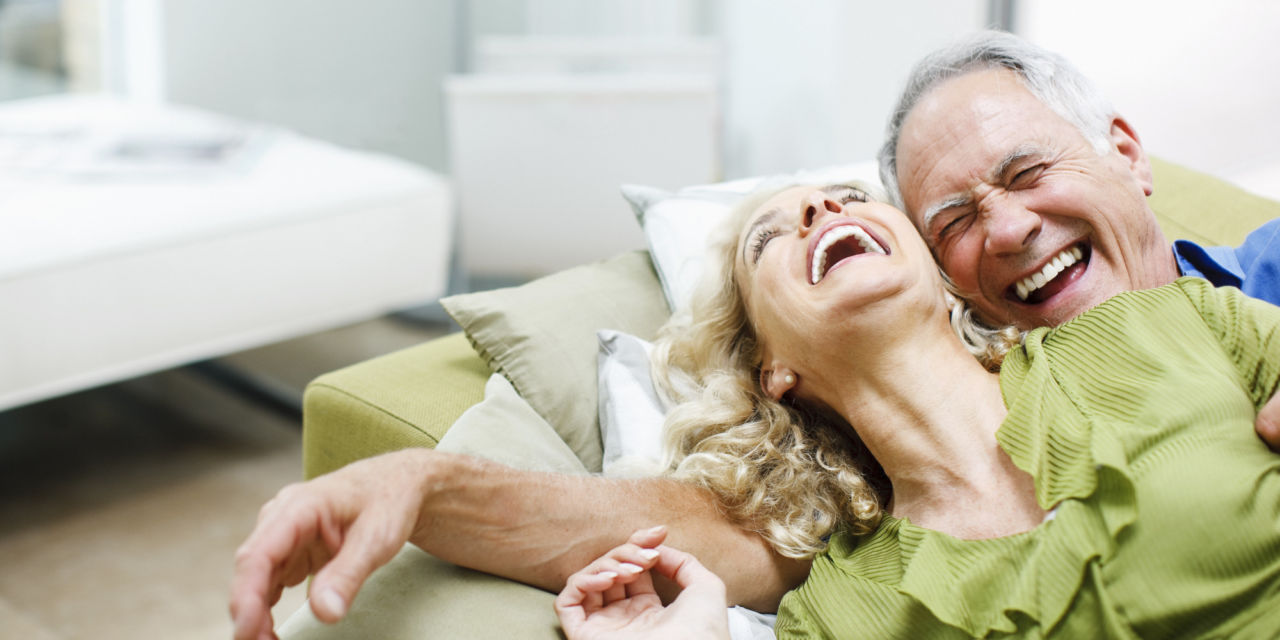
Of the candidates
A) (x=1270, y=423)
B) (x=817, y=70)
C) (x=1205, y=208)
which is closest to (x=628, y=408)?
(x=1270, y=423)

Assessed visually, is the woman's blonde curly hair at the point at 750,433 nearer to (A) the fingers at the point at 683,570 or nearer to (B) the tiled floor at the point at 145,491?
(A) the fingers at the point at 683,570

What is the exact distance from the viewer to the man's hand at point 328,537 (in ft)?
3.40

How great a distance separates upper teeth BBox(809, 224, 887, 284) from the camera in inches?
57.4

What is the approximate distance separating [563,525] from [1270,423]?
793mm

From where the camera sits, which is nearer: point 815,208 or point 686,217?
point 815,208

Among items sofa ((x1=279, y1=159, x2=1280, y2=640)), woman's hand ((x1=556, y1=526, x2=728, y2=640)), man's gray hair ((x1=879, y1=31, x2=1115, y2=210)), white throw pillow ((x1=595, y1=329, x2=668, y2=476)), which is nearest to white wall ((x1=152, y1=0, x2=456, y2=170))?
sofa ((x1=279, y1=159, x2=1280, y2=640))

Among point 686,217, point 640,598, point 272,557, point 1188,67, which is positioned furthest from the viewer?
point 1188,67

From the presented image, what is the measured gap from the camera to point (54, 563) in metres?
2.58

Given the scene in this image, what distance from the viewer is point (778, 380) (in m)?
1.56

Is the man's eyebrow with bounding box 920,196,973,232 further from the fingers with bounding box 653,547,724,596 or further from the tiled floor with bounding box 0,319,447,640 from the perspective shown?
the tiled floor with bounding box 0,319,447,640

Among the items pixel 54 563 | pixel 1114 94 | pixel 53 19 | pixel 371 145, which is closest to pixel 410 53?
pixel 371 145

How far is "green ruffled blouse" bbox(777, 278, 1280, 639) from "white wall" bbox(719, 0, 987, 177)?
2.32m

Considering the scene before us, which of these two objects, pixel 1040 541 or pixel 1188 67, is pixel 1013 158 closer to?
pixel 1040 541

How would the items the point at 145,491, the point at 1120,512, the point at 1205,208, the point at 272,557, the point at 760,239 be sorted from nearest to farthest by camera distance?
the point at 272,557 < the point at 1120,512 < the point at 760,239 < the point at 1205,208 < the point at 145,491
